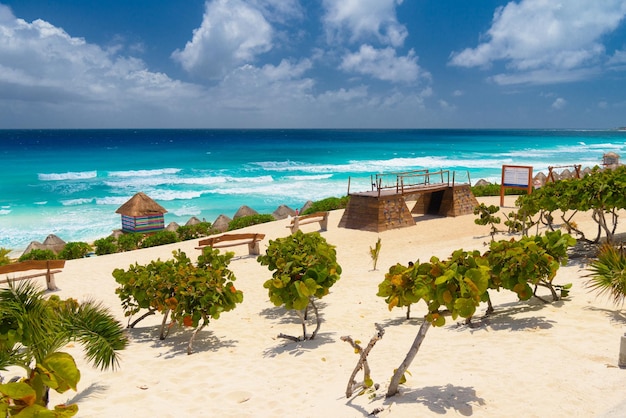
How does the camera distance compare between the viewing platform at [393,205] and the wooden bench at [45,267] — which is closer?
the wooden bench at [45,267]

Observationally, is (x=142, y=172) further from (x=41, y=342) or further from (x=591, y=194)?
(x=41, y=342)

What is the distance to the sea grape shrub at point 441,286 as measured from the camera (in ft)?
15.9

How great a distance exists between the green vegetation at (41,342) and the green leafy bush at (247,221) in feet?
49.5

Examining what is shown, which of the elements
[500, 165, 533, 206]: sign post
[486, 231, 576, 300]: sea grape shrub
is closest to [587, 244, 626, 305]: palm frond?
[486, 231, 576, 300]: sea grape shrub

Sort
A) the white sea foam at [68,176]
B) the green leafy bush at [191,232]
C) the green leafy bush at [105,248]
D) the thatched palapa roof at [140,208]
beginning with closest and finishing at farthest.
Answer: the green leafy bush at [105,248] → the green leafy bush at [191,232] → the thatched palapa roof at [140,208] → the white sea foam at [68,176]

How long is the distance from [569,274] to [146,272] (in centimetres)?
836

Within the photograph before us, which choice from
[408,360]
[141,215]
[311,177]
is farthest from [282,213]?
[311,177]

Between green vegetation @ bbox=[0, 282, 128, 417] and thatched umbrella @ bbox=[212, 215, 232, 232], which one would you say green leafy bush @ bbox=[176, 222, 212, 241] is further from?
green vegetation @ bbox=[0, 282, 128, 417]

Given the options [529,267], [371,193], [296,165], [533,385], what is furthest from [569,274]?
[296,165]

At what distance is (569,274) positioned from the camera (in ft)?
33.8

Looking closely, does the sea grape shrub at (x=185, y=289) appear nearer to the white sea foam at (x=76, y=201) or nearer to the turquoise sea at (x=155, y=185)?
the turquoise sea at (x=155, y=185)

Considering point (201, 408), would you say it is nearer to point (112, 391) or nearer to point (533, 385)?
point (112, 391)

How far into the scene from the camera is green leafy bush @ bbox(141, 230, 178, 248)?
746 inches

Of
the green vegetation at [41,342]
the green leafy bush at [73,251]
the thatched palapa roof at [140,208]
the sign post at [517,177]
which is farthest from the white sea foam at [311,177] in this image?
the green vegetation at [41,342]
